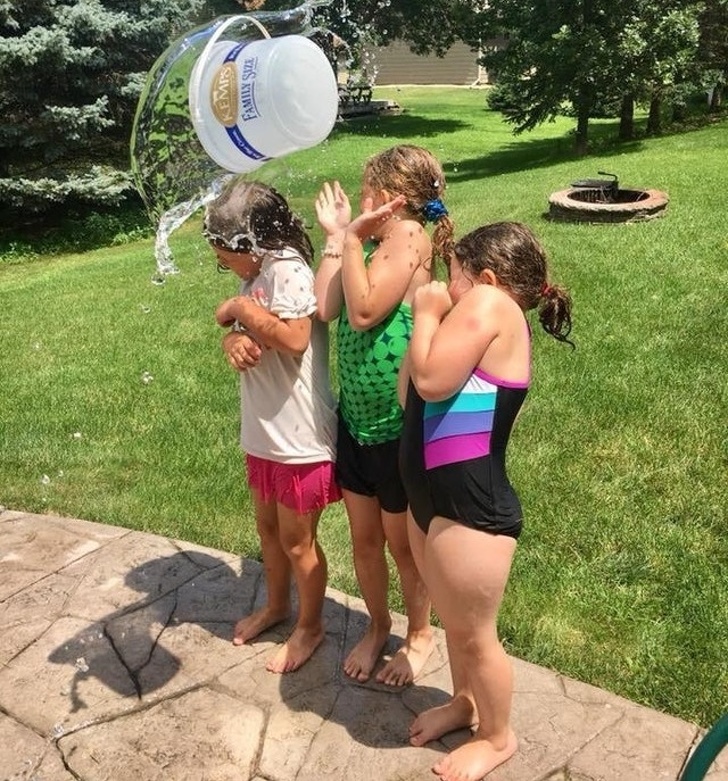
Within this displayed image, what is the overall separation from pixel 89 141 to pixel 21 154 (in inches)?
40.8

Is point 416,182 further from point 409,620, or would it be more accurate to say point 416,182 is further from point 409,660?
point 409,660

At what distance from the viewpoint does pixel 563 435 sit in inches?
179

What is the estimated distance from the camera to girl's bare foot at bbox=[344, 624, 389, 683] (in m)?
2.93

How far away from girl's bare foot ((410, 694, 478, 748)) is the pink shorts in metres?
0.73

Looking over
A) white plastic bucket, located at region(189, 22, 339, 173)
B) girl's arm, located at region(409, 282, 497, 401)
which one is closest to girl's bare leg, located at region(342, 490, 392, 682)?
girl's arm, located at region(409, 282, 497, 401)

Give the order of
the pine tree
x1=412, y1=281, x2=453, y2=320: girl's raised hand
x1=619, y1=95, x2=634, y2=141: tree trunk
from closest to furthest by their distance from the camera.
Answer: x1=412, y1=281, x2=453, y2=320: girl's raised hand
the pine tree
x1=619, y1=95, x2=634, y2=141: tree trunk

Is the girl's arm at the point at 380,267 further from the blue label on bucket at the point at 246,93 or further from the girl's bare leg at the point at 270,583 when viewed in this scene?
the girl's bare leg at the point at 270,583

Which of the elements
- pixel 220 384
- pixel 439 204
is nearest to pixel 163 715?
pixel 439 204

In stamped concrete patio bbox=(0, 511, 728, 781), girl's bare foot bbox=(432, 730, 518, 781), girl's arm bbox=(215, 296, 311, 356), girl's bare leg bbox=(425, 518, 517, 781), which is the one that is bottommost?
stamped concrete patio bbox=(0, 511, 728, 781)

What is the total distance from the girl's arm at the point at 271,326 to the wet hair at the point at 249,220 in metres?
0.17

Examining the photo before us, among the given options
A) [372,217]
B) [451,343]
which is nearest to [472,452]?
[451,343]

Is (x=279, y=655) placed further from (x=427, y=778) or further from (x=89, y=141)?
(x=89, y=141)

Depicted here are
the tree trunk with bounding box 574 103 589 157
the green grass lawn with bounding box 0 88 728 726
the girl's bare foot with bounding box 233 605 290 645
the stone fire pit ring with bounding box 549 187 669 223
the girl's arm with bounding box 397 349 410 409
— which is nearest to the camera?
the girl's arm with bounding box 397 349 410 409

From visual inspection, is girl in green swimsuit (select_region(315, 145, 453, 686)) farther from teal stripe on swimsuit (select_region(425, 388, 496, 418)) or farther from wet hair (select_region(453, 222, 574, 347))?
teal stripe on swimsuit (select_region(425, 388, 496, 418))
